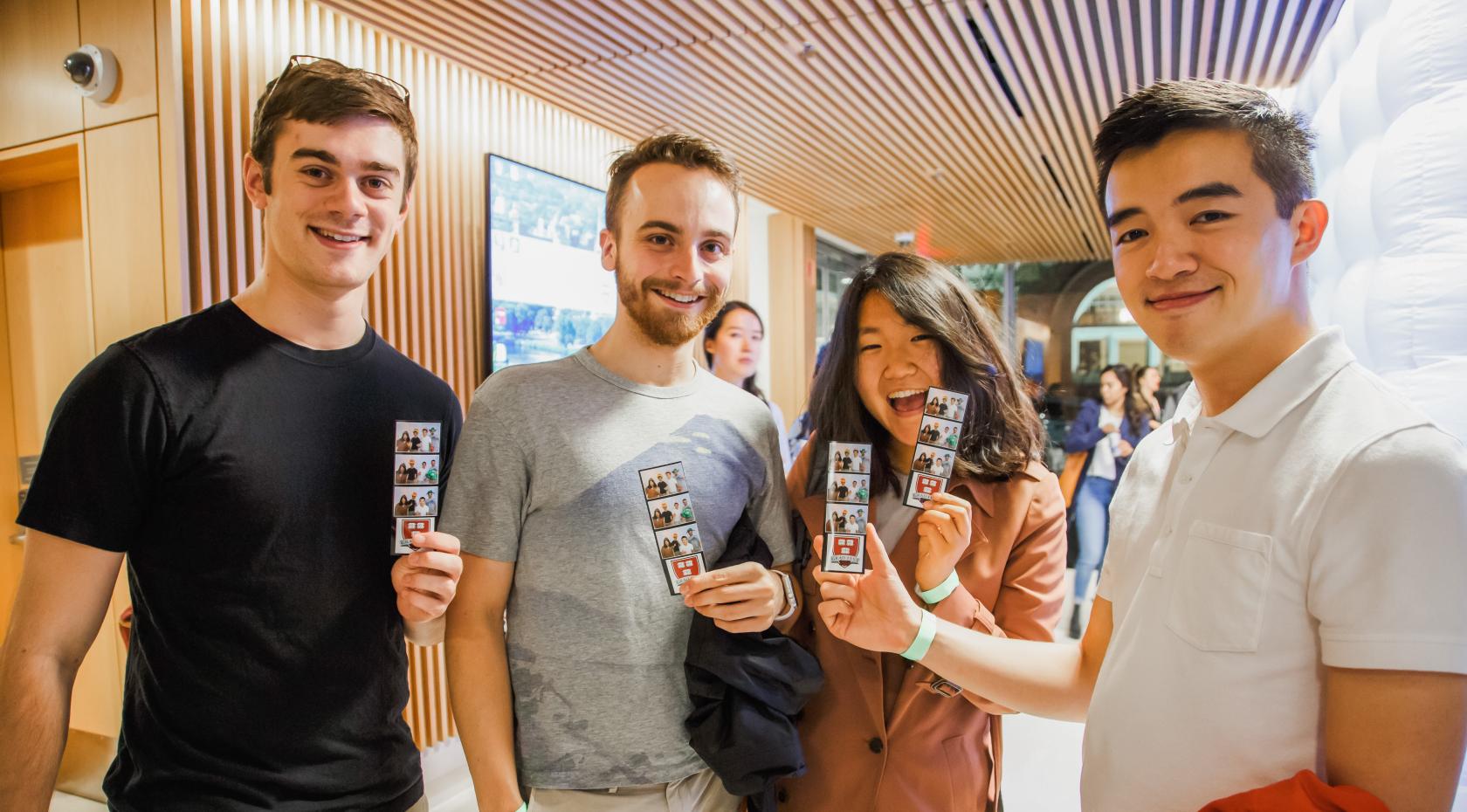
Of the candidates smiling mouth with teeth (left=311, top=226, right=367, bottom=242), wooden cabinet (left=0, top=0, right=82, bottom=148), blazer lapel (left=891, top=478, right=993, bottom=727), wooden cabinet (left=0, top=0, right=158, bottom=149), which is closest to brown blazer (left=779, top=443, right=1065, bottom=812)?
blazer lapel (left=891, top=478, right=993, bottom=727)

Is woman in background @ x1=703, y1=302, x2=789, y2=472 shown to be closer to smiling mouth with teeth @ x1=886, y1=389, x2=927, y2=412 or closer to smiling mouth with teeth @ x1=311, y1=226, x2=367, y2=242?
smiling mouth with teeth @ x1=886, y1=389, x2=927, y2=412

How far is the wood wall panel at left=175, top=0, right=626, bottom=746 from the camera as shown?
9.30ft

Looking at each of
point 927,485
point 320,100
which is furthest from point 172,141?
point 927,485

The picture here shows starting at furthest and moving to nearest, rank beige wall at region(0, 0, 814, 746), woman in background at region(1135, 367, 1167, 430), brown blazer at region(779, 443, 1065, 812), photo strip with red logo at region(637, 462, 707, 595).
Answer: woman in background at region(1135, 367, 1167, 430) < beige wall at region(0, 0, 814, 746) < brown blazer at region(779, 443, 1065, 812) < photo strip with red logo at region(637, 462, 707, 595)

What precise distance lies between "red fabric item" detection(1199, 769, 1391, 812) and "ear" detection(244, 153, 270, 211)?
2.01 m

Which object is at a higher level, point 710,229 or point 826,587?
point 710,229

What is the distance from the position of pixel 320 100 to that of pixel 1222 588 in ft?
6.05

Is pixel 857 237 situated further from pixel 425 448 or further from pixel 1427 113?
pixel 425 448

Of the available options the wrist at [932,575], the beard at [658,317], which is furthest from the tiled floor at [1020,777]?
the beard at [658,317]

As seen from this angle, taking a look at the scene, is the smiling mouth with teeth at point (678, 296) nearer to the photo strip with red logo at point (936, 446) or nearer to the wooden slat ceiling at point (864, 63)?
the photo strip with red logo at point (936, 446)

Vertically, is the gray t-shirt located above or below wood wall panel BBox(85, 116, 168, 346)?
below

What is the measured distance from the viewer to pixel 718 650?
1464 mm

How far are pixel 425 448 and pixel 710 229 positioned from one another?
29.2 inches

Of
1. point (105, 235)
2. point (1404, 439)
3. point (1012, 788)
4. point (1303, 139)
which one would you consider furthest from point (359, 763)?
point (1012, 788)
